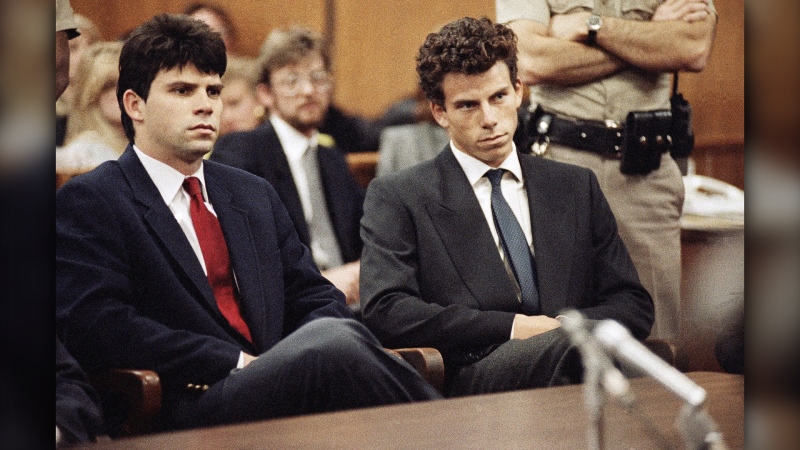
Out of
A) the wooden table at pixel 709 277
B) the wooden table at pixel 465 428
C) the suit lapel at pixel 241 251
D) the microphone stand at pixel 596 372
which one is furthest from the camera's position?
the wooden table at pixel 709 277

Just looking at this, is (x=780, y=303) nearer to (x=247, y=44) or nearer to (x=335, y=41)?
(x=335, y=41)

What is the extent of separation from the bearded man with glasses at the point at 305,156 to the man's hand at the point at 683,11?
2.51ft

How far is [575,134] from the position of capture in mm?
2453

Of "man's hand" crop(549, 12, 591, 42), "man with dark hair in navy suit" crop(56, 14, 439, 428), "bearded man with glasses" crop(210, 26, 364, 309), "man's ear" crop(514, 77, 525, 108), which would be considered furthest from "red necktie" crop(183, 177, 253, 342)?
"man's hand" crop(549, 12, 591, 42)

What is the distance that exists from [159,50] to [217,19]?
0.43ft

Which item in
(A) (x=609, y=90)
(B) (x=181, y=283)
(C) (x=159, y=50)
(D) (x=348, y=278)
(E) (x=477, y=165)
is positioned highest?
(C) (x=159, y=50)

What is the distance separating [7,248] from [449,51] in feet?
3.11

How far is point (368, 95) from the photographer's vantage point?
239 centimetres

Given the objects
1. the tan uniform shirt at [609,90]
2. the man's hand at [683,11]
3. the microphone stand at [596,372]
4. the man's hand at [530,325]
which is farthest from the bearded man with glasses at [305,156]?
the microphone stand at [596,372]

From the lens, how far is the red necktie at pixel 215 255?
208 centimetres

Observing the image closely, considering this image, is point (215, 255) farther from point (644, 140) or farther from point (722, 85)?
point (722, 85)

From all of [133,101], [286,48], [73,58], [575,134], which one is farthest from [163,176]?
[575,134]

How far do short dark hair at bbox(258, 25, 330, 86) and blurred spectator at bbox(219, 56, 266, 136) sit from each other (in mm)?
31

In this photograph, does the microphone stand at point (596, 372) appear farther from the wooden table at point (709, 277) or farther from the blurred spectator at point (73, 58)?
the wooden table at point (709, 277)
